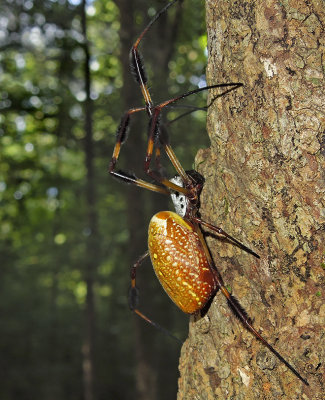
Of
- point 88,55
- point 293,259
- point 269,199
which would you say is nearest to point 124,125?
point 269,199

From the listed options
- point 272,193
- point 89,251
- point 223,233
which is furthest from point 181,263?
point 89,251

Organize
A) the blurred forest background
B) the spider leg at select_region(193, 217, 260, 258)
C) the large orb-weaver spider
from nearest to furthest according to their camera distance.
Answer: the spider leg at select_region(193, 217, 260, 258)
the large orb-weaver spider
the blurred forest background

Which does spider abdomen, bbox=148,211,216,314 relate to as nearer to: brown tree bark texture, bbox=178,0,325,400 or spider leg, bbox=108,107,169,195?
brown tree bark texture, bbox=178,0,325,400

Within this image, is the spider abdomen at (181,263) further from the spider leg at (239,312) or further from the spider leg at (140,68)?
the spider leg at (140,68)

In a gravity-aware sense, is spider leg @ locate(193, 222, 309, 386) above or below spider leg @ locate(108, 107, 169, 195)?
below

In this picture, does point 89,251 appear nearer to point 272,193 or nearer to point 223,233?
point 223,233

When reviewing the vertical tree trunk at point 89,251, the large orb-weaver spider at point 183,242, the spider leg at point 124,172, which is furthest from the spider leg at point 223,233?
the vertical tree trunk at point 89,251

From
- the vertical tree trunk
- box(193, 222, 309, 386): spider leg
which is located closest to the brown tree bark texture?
box(193, 222, 309, 386): spider leg
